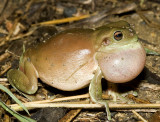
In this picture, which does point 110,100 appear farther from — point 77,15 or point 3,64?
point 77,15

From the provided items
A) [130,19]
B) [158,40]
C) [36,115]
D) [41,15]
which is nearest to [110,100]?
[36,115]

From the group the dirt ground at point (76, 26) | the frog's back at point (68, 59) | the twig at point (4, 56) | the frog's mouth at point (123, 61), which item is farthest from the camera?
the twig at point (4, 56)

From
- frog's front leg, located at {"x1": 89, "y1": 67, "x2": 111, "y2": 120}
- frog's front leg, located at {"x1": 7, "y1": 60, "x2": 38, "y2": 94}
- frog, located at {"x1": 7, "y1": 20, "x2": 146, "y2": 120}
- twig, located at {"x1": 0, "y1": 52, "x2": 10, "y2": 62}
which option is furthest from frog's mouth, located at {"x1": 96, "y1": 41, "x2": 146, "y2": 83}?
twig, located at {"x1": 0, "y1": 52, "x2": 10, "y2": 62}

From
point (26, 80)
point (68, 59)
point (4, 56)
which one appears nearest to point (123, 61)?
point (68, 59)

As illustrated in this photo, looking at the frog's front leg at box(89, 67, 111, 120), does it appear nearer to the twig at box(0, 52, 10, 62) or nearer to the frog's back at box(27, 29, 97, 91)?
the frog's back at box(27, 29, 97, 91)

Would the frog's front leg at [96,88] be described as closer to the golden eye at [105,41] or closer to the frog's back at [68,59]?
the frog's back at [68,59]

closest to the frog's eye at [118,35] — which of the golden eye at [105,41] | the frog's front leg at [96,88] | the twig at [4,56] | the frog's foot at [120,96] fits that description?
the golden eye at [105,41]

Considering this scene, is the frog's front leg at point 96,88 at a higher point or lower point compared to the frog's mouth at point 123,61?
lower
